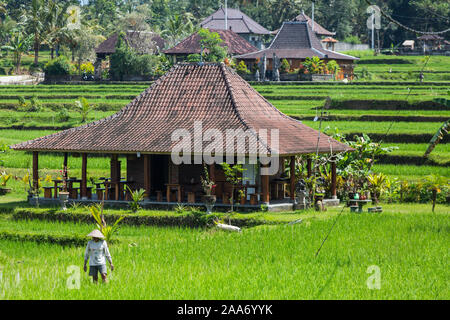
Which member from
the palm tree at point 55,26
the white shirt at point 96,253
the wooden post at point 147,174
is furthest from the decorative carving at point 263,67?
the white shirt at point 96,253

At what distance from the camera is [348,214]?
22266mm

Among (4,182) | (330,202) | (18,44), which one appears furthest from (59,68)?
(330,202)

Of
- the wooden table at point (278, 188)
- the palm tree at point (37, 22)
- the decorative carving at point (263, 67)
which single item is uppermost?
the palm tree at point (37, 22)

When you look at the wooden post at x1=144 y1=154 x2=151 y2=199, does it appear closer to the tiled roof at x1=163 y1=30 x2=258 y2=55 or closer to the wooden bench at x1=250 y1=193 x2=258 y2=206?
the wooden bench at x1=250 y1=193 x2=258 y2=206

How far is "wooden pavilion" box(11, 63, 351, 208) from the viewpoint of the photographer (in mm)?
24562

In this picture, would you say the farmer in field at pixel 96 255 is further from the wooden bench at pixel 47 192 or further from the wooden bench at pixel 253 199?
the wooden bench at pixel 47 192

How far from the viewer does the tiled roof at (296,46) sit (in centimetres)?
5442

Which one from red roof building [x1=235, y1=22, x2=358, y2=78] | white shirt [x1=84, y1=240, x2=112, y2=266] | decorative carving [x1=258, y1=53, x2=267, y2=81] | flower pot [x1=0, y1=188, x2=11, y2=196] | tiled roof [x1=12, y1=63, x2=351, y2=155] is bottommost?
white shirt [x1=84, y1=240, x2=112, y2=266]

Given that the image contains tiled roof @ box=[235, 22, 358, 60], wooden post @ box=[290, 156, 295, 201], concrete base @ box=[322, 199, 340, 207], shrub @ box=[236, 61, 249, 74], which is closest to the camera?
wooden post @ box=[290, 156, 295, 201]

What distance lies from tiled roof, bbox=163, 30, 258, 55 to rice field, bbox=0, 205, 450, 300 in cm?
3374

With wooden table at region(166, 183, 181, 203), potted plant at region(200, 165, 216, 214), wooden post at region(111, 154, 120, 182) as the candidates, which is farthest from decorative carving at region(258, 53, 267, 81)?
potted plant at region(200, 165, 216, 214)

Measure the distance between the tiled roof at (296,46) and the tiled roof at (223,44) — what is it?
2698 millimetres

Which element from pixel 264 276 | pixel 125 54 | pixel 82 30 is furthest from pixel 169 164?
pixel 82 30

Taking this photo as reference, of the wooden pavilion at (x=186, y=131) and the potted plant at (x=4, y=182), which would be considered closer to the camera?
the wooden pavilion at (x=186, y=131)
